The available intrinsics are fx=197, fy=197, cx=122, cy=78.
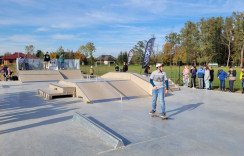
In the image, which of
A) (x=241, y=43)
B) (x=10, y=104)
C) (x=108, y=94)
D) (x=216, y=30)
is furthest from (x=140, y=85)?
(x=216, y=30)

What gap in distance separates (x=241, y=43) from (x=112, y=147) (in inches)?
2624

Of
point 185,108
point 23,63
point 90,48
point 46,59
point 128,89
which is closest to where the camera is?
point 185,108

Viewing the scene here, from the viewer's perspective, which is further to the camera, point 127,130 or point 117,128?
point 117,128

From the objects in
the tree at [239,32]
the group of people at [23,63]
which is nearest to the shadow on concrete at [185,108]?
the group of people at [23,63]

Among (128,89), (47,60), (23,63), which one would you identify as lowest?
(128,89)

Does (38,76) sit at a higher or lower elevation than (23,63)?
lower

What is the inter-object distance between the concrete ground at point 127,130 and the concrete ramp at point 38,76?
11401mm

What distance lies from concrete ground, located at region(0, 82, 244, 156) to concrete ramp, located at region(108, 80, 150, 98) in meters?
2.11

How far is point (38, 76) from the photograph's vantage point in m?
19.5

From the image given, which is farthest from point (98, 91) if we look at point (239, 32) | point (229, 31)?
point (229, 31)

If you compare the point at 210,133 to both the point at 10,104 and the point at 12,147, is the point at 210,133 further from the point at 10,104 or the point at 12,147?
the point at 10,104

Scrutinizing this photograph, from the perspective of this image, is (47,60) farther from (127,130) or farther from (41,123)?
(127,130)

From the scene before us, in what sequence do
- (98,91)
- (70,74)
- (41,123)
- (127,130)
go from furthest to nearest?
(70,74), (98,91), (41,123), (127,130)

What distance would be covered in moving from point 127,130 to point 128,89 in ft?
18.7
